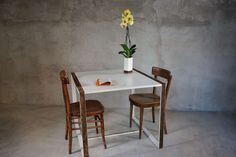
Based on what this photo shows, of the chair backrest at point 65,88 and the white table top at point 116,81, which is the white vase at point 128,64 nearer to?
A: the white table top at point 116,81

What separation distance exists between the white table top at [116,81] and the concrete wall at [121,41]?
818mm

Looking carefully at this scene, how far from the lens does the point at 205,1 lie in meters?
3.13

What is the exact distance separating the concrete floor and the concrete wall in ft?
1.32

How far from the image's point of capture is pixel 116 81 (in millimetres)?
2340

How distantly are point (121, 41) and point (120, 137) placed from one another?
5.20 feet

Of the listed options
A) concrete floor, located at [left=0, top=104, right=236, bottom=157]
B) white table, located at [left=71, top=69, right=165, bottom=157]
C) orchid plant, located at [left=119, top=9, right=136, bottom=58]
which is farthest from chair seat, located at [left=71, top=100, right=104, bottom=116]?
orchid plant, located at [left=119, top=9, right=136, bottom=58]

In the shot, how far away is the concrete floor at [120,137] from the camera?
228cm

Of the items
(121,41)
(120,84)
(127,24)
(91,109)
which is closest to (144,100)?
(120,84)

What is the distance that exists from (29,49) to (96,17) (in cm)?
127

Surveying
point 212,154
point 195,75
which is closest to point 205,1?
point 195,75

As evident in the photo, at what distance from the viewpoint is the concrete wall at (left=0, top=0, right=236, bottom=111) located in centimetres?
321

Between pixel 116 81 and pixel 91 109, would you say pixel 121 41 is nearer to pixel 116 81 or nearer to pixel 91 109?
pixel 116 81

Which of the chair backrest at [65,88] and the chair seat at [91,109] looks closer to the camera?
the chair backrest at [65,88]

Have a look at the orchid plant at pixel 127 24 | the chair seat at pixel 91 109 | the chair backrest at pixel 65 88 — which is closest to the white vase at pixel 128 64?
the orchid plant at pixel 127 24
